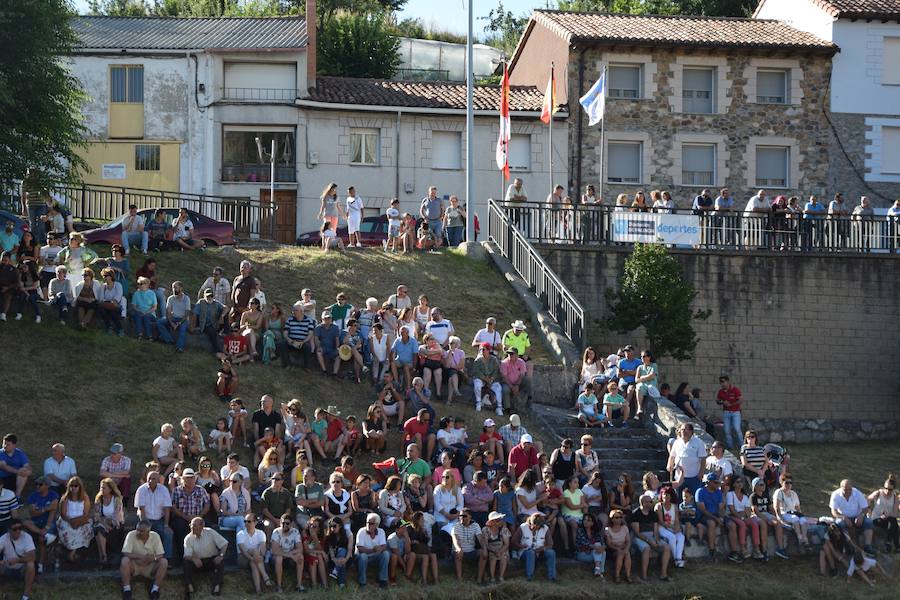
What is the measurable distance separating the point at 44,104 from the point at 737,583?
14585mm

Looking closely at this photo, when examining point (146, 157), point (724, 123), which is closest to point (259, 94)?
point (146, 157)

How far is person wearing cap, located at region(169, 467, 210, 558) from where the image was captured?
17094 millimetres

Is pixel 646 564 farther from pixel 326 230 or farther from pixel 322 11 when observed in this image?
pixel 322 11

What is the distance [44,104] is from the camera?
82.4 feet

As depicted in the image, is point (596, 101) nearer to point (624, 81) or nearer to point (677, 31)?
point (624, 81)

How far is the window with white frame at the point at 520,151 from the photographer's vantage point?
3869 cm

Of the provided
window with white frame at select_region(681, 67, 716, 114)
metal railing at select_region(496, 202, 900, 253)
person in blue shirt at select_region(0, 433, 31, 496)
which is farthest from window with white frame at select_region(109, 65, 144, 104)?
person in blue shirt at select_region(0, 433, 31, 496)

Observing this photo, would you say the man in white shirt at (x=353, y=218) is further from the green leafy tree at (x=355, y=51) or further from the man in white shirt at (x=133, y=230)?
the green leafy tree at (x=355, y=51)

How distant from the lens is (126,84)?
128 feet

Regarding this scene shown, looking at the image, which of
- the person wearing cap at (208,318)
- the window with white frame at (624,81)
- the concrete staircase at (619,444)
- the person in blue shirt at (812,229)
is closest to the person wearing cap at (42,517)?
the person wearing cap at (208,318)

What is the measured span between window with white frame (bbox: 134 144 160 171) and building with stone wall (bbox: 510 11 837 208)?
1109 centimetres

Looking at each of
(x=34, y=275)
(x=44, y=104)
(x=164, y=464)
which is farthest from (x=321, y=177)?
(x=164, y=464)

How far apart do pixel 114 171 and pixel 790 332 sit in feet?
62.2

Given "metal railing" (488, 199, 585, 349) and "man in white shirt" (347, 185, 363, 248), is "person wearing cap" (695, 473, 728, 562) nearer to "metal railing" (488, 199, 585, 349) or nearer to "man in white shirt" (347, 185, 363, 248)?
"metal railing" (488, 199, 585, 349)
